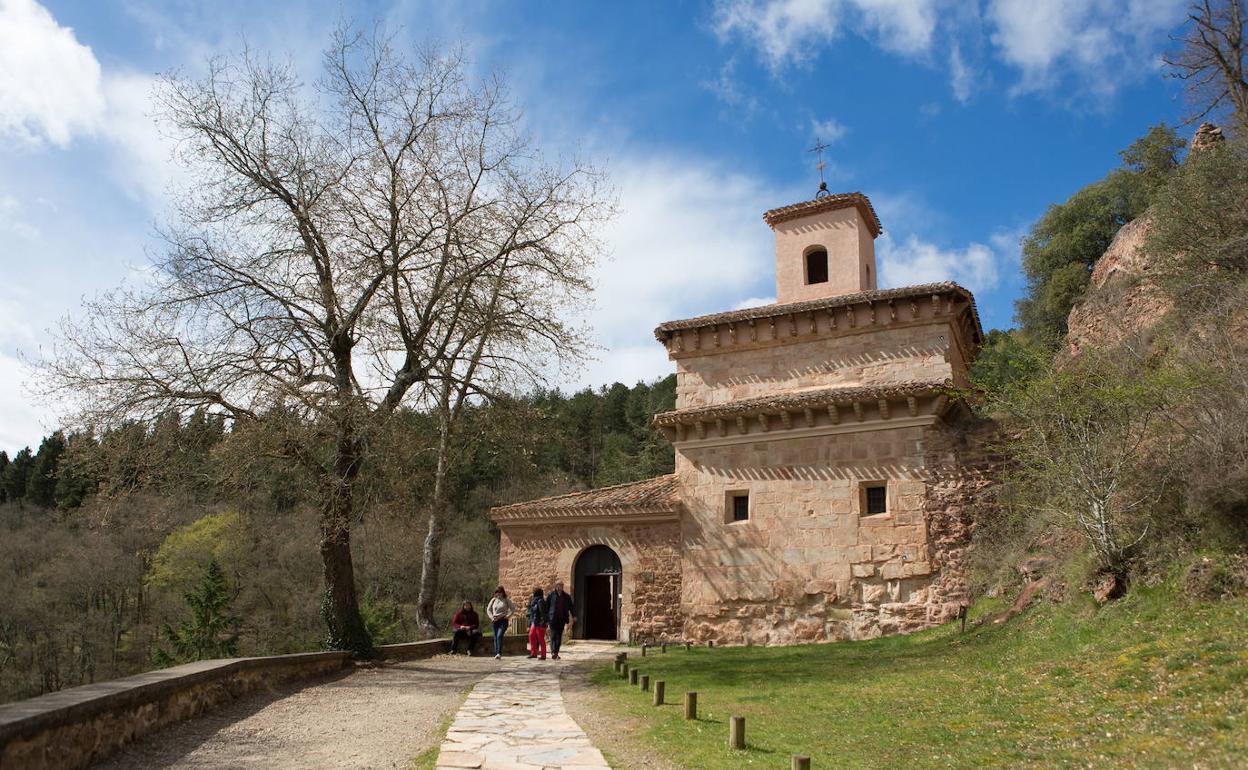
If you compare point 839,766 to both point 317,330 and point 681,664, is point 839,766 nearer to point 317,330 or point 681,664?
point 681,664

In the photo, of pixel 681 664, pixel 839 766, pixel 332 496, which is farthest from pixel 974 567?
pixel 332 496

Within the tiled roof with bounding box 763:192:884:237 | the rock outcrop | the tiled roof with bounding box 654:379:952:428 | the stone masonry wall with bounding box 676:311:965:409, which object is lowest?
the tiled roof with bounding box 654:379:952:428

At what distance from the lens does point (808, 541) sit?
651 inches

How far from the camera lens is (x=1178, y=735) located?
19.3 feet

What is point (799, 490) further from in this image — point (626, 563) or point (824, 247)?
point (824, 247)

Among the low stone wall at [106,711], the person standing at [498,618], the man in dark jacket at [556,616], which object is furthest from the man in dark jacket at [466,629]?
the low stone wall at [106,711]

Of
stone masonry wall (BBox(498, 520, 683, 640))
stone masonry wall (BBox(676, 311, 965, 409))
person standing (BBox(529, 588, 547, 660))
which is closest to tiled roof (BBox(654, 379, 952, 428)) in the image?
stone masonry wall (BBox(676, 311, 965, 409))

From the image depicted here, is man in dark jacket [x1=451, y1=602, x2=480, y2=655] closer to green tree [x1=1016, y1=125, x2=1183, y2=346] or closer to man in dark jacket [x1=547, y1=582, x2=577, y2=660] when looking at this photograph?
man in dark jacket [x1=547, y1=582, x2=577, y2=660]

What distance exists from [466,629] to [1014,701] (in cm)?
1092

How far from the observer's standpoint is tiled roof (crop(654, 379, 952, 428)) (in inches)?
619

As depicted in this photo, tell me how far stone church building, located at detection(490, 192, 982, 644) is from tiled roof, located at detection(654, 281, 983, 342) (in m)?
0.03

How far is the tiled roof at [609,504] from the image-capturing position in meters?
18.2

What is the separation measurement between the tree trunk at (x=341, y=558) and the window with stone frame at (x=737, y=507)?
7.86m

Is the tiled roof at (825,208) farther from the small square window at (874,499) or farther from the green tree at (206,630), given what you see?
the green tree at (206,630)
